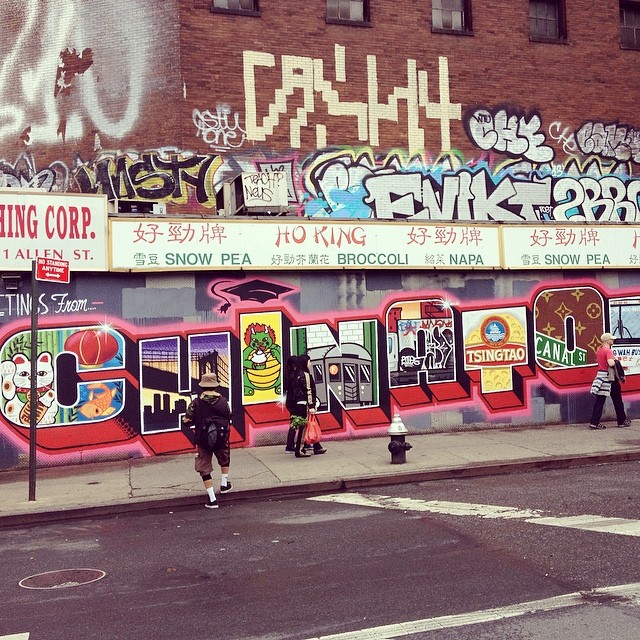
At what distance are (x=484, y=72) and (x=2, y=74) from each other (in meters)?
10.7

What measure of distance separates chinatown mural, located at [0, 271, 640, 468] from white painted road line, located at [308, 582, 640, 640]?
336 inches

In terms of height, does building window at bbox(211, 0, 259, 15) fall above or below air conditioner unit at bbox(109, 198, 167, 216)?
above

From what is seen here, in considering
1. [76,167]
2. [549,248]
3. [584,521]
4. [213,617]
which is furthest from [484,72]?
[213,617]

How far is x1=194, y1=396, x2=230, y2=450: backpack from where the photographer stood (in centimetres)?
1005

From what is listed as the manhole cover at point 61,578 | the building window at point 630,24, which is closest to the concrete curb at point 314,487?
the manhole cover at point 61,578

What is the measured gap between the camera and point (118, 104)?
57.7ft

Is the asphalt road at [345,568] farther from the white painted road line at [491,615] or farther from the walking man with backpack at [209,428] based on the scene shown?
the walking man with backpack at [209,428]

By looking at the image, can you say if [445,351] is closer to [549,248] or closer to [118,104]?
[549,248]

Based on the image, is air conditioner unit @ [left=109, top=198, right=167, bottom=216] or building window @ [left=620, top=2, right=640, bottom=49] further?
building window @ [left=620, top=2, right=640, bottom=49]

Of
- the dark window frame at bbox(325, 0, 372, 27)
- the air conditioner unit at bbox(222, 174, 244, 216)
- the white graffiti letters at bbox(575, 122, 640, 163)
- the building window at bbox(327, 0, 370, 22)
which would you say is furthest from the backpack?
the white graffiti letters at bbox(575, 122, 640, 163)

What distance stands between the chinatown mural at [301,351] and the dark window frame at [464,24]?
6.77 metres

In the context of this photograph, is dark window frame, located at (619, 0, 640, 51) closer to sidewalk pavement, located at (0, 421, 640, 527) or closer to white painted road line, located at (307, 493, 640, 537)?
sidewalk pavement, located at (0, 421, 640, 527)

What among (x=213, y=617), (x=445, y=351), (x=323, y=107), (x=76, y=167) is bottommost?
(x=213, y=617)

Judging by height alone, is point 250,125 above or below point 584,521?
above
